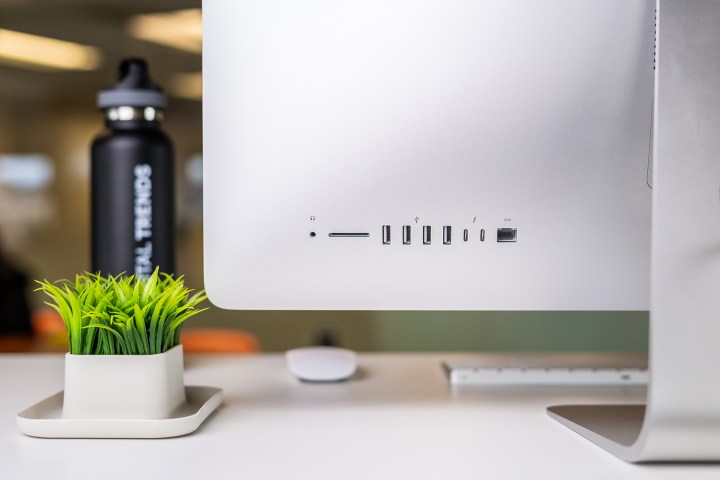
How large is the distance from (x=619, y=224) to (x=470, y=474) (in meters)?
0.27

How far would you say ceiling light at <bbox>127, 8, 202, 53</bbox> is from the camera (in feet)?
12.6

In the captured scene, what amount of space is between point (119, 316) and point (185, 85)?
146 inches

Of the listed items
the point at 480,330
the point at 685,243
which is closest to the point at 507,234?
the point at 685,243

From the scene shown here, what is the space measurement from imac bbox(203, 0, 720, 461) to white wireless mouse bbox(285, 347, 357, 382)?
18 centimetres

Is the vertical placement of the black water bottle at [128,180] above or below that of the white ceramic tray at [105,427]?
above

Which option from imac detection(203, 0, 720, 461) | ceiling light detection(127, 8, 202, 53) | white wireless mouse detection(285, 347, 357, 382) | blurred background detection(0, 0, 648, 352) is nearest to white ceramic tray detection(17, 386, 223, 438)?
imac detection(203, 0, 720, 461)

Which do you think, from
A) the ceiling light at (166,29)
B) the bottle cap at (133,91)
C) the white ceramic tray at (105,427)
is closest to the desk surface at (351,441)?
the white ceramic tray at (105,427)

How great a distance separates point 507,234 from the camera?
614 mm

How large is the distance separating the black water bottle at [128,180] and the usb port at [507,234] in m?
0.38

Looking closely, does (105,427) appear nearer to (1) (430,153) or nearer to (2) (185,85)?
(1) (430,153)

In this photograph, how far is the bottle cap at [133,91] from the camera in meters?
0.76

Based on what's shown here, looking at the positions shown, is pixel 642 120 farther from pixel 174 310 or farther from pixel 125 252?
pixel 125 252

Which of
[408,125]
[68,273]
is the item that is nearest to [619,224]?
[408,125]

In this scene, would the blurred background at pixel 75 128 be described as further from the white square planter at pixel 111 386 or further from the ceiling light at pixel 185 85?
the white square planter at pixel 111 386
